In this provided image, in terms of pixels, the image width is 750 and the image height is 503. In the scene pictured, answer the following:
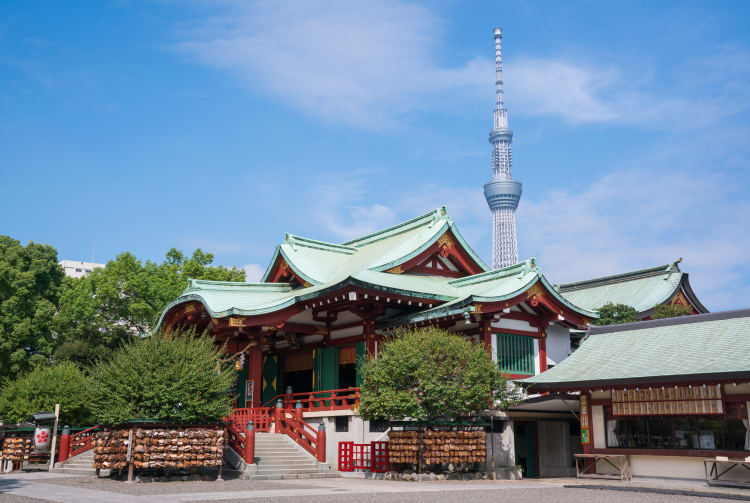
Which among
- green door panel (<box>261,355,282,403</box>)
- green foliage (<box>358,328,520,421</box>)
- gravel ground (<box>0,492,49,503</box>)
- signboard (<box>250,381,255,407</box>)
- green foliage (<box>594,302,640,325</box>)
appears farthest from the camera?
green foliage (<box>594,302,640,325</box>)

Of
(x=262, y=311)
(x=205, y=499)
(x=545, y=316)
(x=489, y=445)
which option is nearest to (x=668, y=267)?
(x=545, y=316)

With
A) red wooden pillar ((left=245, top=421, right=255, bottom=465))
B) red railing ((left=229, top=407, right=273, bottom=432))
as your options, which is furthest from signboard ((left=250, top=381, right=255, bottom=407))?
red wooden pillar ((left=245, top=421, right=255, bottom=465))

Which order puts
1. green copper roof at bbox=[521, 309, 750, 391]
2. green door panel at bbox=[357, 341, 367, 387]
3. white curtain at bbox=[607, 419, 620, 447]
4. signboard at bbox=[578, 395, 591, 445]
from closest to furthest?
green copper roof at bbox=[521, 309, 750, 391] → white curtain at bbox=[607, 419, 620, 447] → signboard at bbox=[578, 395, 591, 445] → green door panel at bbox=[357, 341, 367, 387]

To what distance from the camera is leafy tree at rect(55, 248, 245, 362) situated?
46.5 metres

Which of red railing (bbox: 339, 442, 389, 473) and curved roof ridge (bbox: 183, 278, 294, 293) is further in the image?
curved roof ridge (bbox: 183, 278, 294, 293)

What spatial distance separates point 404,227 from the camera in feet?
117

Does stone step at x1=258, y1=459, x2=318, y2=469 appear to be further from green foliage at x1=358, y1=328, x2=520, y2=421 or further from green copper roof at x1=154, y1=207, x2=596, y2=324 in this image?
green copper roof at x1=154, y1=207, x2=596, y2=324

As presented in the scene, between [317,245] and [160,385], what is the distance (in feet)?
51.3

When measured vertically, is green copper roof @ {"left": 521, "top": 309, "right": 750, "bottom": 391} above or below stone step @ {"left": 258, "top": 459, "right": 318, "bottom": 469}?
above

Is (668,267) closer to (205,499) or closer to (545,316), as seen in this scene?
(545,316)

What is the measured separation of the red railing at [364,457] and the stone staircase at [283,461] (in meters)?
0.65

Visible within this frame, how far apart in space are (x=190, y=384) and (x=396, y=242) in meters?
14.6

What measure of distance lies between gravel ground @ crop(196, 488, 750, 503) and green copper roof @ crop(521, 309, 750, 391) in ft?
13.2

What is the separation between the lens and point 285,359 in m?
34.8
